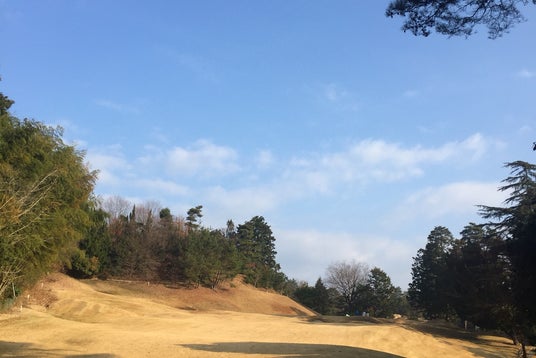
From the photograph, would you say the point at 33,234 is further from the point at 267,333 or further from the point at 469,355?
the point at 469,355

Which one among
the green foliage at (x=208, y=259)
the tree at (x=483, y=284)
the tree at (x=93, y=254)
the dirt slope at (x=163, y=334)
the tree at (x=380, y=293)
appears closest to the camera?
the dirt slope at (x=163, y=334)

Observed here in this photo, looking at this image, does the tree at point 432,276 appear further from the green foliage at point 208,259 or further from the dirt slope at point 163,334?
the green foliage at point 208,259

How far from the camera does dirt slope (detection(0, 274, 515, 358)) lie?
17.1 metres

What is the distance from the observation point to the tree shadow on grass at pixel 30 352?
15.6 meters

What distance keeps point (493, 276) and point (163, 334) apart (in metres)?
23.8

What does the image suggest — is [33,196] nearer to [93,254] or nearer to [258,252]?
[93,254]

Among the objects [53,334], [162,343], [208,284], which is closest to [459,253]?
[208,284]

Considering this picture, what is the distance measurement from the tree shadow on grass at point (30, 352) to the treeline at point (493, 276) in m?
16.5

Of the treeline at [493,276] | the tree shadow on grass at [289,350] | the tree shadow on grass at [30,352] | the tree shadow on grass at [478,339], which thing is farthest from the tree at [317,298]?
the tree shadow on grass at [30,352]

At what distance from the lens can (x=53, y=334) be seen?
20391mm

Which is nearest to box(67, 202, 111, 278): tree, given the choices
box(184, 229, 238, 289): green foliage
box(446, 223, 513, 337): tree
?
box(184, 229, 238, 289): green foliage

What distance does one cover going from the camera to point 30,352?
16.2 metres

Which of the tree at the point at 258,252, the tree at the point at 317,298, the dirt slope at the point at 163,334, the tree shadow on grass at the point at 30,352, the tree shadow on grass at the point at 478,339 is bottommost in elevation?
the tree shadow on grass at the point at 30,352

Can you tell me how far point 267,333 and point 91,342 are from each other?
9.80m
